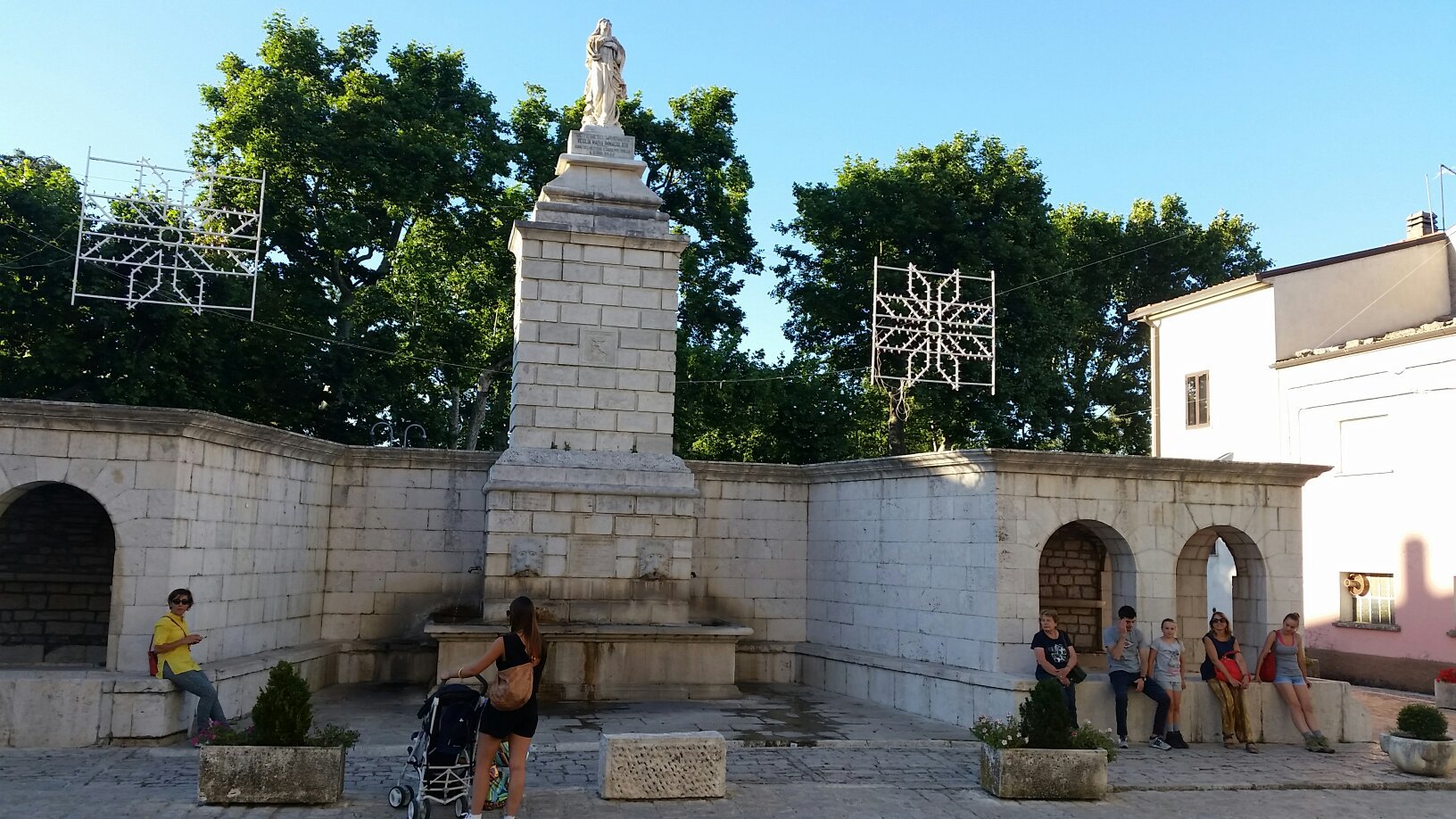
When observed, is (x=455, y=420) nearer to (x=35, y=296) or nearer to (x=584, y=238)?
(x=35, y=296)

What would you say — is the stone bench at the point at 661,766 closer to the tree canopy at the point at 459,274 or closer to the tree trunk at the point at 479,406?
the tree canopy at the point at 459,274

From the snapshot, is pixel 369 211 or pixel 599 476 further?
pixel 369 211

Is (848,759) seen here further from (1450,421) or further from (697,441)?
(697,441)

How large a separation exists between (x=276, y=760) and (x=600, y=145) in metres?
9.66

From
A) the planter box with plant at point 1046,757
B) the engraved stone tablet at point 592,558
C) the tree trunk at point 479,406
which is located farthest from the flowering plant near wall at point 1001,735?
the tree trunk at point 479,406

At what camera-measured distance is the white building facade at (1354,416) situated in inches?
707

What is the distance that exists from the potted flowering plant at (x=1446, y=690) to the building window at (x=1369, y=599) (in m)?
2.92

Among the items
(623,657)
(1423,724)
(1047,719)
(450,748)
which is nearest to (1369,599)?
(1423,724)

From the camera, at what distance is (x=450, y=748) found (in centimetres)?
756

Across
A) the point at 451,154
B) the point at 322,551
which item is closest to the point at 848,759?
the point at 322,551

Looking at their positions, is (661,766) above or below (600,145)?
below

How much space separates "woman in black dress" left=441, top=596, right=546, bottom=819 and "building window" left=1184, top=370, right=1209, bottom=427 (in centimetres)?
1993

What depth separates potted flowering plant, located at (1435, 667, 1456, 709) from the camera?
15.6 meters

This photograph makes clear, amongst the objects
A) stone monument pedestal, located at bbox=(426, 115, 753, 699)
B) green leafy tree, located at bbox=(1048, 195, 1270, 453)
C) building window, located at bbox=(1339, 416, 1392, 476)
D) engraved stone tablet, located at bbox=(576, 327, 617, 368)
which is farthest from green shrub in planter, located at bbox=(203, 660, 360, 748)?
green leafy tree, located at bbox=(1048, 195, 1270, 453)
